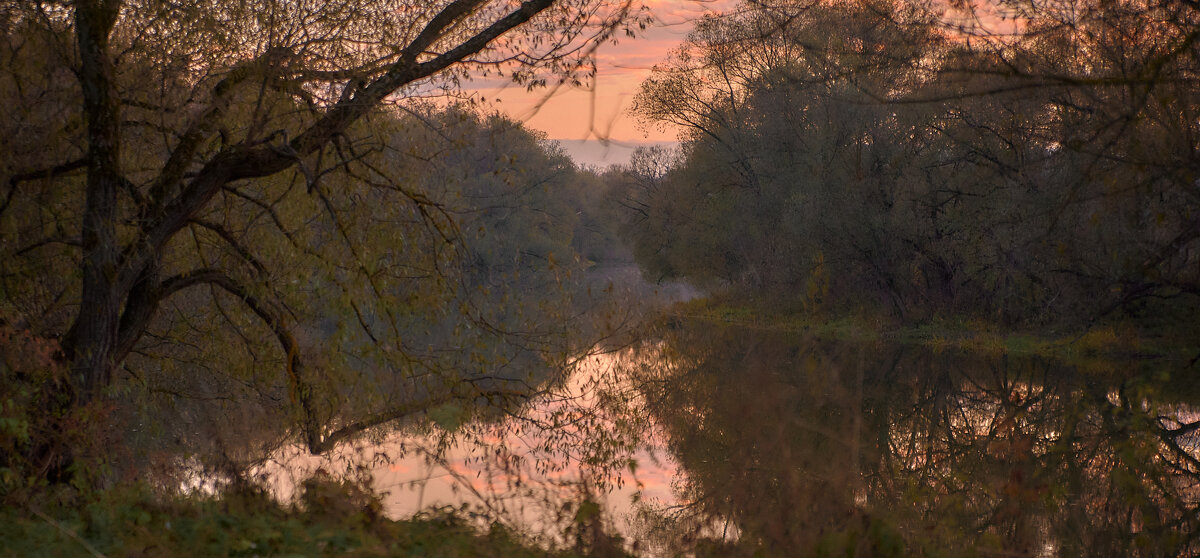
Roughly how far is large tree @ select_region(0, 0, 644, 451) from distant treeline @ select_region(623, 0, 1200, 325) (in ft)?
11.5

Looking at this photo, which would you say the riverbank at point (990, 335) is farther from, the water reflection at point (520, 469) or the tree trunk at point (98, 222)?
the tree trunk at point (98, 222)

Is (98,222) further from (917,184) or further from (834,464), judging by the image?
(917,184)

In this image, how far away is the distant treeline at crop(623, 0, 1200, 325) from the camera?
13594mm

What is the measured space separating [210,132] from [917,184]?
21.8 metres

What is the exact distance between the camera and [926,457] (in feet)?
41.4

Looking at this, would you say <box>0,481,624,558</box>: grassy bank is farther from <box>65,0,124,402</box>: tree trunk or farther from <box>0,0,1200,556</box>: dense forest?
<box>65,0,124,402</box>: tree trunk

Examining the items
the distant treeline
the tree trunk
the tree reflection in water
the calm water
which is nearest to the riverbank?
the distant treeline

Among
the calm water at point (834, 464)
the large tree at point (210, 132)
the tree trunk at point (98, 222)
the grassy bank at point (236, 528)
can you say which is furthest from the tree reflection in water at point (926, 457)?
the tree trunk at point (98, 222)

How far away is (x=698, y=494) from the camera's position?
33.7 ft

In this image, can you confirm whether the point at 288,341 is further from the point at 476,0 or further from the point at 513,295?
the point at 476,0

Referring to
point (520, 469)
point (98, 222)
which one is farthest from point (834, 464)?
point (98, 222)

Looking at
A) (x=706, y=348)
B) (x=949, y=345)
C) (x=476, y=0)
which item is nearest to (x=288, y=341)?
(x=476, y=0)

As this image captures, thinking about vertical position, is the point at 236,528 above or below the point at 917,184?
below

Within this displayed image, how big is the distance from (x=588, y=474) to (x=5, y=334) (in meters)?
5.40
